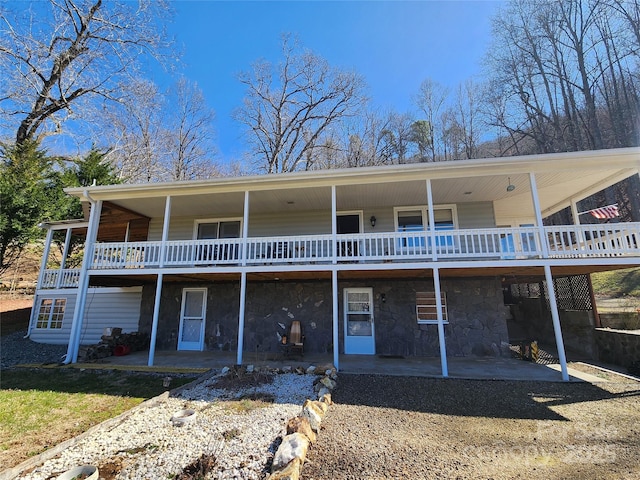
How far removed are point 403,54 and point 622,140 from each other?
12295 mm

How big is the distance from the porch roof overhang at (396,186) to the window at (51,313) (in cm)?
527

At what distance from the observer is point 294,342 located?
877cm

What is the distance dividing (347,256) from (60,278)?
447 inches

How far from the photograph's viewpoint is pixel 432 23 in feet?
43.0

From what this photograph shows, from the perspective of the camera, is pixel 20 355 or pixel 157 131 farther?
pixel 157 131

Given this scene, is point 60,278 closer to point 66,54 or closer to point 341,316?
point 66,54

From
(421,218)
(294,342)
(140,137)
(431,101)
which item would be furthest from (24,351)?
(431,101)

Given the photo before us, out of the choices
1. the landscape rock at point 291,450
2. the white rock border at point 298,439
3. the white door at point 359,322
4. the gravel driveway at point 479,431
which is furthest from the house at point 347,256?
the landscape rock at point 291,450

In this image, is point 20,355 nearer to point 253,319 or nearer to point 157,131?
point 253,319

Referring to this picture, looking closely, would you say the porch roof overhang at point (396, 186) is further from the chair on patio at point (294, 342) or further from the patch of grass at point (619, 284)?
the patch of grass at point (619, 284)

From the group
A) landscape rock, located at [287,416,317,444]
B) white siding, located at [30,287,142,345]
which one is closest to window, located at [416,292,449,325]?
landscape rock, located at [287,416,317,444]

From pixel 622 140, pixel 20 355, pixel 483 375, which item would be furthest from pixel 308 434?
pixel 622 140

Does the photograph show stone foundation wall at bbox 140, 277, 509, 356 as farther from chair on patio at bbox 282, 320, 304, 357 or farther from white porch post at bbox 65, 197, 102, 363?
white porch post at bbox 65, 197, 102, 363

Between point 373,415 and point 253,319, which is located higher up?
point 253,319
